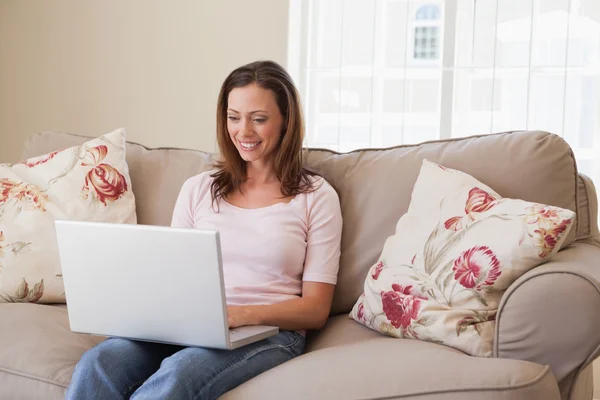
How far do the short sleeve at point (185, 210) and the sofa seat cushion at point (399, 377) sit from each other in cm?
64

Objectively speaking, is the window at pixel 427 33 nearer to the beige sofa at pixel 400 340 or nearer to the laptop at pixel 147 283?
the beige sofa at pixel 400 340

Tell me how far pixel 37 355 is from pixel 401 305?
778mm

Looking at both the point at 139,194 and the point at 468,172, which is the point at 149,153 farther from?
the point at 468,172

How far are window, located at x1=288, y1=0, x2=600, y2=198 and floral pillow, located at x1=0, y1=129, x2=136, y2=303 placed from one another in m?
1.02

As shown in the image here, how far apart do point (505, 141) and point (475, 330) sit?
57cm

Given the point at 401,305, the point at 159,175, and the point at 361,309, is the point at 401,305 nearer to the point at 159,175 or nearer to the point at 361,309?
the point at 361,309

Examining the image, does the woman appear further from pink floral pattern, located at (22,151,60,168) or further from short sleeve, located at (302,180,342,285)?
pink floral pattern, located at (22,151,60,168)

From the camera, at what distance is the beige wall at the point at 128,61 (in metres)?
3.11

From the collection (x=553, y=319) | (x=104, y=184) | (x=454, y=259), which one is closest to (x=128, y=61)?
(x=104, y=184)

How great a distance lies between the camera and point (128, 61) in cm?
328

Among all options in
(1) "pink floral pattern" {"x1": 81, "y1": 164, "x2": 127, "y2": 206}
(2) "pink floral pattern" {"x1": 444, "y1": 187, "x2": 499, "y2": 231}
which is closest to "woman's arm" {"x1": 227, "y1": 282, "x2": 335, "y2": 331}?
(2) "pink floral pattern" {"x1": 444, "y1": 187, "x2": 499, "y2": 231}

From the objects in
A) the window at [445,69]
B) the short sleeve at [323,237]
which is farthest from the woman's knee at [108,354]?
the window at [445,69]

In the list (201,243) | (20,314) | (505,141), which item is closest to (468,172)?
(505,141)

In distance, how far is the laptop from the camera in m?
1.39
